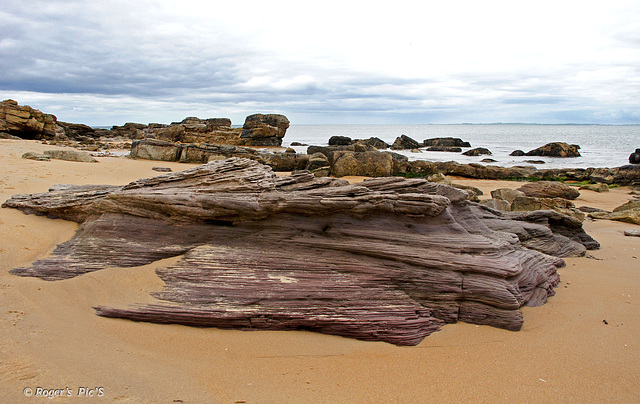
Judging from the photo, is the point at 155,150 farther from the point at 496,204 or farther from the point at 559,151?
the point at 559,151

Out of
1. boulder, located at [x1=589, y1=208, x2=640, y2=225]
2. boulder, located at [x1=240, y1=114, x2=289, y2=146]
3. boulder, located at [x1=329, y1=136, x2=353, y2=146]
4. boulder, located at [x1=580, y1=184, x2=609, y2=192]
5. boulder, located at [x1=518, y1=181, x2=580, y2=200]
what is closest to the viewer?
boulder, located at [x1=589, y1=208, x2=640, y2=225]

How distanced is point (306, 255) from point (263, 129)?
112 ft

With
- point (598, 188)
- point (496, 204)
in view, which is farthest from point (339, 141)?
point (496, 204)

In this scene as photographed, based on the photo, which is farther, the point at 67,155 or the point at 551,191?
the point at 67,155

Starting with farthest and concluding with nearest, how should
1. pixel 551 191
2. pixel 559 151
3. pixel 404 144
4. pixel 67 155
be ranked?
pixel 404 144
pixel 559 151
pixel 67 155
pixel 551 191

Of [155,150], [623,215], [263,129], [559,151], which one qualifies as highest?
[263,129]

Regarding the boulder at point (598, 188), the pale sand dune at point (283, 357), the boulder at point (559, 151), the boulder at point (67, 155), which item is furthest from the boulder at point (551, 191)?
the boulder at point (559, 151)

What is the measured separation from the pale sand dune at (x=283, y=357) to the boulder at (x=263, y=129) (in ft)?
108

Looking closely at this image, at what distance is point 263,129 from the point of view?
3738 centimetres

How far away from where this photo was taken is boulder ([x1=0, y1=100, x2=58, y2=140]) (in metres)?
28.0

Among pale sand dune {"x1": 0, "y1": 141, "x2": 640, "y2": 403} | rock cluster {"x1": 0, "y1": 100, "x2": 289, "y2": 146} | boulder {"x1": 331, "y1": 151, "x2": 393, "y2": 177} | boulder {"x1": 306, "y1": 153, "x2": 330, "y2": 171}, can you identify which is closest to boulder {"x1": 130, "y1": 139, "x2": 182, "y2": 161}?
boulder {"x1": 306, "y1": 153, "x2": 330, "y2": 171}

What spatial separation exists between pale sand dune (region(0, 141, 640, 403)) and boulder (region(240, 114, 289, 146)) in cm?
Answer: 3303

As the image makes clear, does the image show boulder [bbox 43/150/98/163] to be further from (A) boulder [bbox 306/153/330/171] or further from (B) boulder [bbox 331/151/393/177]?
(B) boulder [bbox 331/151/393/177]

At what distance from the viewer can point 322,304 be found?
3992mm
